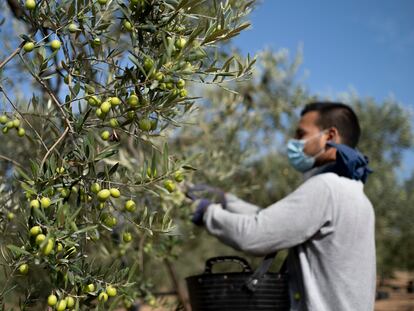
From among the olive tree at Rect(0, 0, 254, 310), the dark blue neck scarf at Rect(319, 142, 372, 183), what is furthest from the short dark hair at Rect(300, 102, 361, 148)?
the olive tree at Rect(0, 0, 254, 310)

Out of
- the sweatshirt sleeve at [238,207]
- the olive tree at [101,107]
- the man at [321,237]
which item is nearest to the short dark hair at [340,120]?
the man at [321,237]

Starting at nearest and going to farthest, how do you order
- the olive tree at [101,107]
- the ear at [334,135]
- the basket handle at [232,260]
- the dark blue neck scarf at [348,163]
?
1. the olive tree at [101,107]
2. the basket handle at [232,260]
3. the dark blue neck scarf at [348,163]
4. the ear at [334,135]

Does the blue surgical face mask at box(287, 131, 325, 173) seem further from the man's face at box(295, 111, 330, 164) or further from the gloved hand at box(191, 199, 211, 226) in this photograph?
the gloved hand at box(191, 199, 211, 226)

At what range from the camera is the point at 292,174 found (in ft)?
44.7

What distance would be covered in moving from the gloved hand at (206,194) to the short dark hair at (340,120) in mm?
852

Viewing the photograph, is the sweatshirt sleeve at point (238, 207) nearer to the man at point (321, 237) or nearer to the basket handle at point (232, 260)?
the man at point (321, 237)

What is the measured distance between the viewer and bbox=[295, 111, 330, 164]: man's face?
152 inches

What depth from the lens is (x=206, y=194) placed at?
4465 millimetres

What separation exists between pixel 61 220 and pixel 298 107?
25.0ft

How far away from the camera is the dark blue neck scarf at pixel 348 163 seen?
11.2 feet

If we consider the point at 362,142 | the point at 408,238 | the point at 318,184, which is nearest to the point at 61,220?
the point at 318,184

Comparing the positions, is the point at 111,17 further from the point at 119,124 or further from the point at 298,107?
the point at 298,107

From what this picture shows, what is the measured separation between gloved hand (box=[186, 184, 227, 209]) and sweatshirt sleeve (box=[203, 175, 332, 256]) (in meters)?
0.62

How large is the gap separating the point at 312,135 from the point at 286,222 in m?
0.93
